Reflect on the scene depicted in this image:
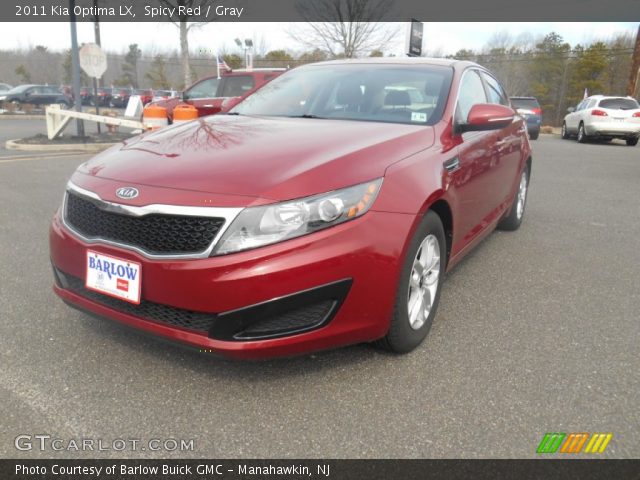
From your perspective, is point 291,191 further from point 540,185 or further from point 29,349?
point 540,185

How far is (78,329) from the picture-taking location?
2771mm

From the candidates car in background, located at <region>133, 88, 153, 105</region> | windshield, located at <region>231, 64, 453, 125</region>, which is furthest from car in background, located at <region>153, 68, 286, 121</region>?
car in background, located at <region>133, 88, 153, 105</region>

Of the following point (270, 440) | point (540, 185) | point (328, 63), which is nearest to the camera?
point (270, 440)

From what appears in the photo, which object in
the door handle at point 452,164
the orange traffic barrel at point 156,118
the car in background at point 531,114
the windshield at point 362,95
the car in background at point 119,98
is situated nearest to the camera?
the door handle at point 452,164

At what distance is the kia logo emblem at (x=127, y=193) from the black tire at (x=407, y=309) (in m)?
1.20

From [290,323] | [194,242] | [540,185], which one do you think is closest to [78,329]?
[194,242]

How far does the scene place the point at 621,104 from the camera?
15.8m

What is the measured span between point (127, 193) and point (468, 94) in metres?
2.36

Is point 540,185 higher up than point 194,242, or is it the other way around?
point 194,242

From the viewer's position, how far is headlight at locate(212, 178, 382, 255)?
1967 millimetres

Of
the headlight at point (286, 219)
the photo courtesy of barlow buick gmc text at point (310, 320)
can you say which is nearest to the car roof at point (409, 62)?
the photo courtesy of barlow buick gmc text at point (310, 320)

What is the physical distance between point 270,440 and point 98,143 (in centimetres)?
1151

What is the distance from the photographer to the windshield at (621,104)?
15820 mm
